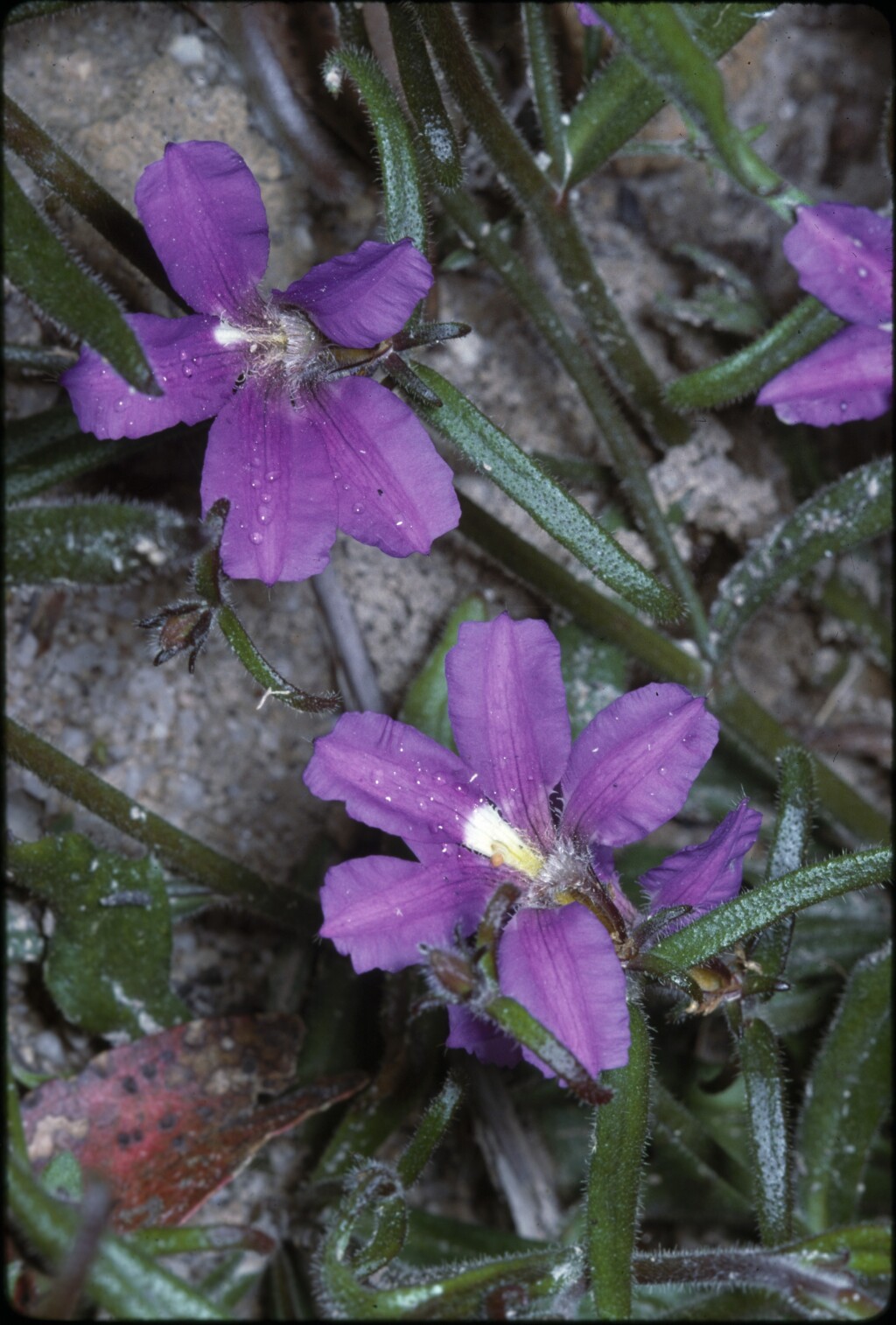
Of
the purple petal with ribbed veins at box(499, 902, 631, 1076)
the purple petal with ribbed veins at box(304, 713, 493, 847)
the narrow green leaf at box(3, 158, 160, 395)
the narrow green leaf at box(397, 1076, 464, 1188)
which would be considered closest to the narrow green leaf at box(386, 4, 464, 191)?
the narrow green leaf at box(3, 158, 160, 395)

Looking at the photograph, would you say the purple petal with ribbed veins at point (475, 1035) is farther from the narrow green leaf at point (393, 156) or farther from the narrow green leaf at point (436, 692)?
the narrow green leaf at point (393, 156)

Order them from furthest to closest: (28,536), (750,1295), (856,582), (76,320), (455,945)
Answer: (856,582) < (28,536) < (750,1295) < (455,945) < (76,320)

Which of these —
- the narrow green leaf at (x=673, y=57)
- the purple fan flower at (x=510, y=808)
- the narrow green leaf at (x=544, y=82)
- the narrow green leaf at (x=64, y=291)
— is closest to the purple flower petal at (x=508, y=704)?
the purple fan flower at (x=510, y=808)

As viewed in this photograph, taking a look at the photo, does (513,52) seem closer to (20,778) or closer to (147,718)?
(147,718)

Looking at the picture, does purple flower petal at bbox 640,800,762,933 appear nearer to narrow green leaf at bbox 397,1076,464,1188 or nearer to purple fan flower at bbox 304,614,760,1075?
purple fan flower at bbox 304,614,760,1075

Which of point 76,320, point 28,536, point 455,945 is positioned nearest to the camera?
point 76,320

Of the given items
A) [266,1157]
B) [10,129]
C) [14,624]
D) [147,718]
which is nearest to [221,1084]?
[266,1157]
